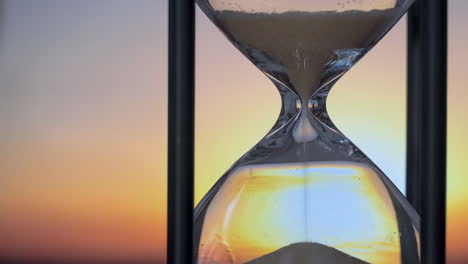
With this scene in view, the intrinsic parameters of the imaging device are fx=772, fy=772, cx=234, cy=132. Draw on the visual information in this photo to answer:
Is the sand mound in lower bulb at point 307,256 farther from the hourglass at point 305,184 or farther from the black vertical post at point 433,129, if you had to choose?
the black vertical post at point 433,129

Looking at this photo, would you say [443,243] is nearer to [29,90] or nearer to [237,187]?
[237,187]

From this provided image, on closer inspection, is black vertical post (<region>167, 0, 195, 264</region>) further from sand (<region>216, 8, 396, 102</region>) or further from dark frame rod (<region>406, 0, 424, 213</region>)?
dark frame rod (<region>406, 0, 424, 213</region>)

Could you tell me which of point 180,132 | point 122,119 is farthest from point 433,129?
point 122,119

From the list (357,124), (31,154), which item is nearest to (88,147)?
(31,154)

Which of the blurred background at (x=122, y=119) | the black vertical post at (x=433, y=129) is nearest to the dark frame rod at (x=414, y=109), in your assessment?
the black vertical post at (x=433, y=129)

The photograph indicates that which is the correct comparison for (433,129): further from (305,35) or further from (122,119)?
(122,119)

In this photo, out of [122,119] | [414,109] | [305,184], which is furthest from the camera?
[122,119]

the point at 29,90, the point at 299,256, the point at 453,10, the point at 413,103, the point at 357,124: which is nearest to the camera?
the point at 299,256
